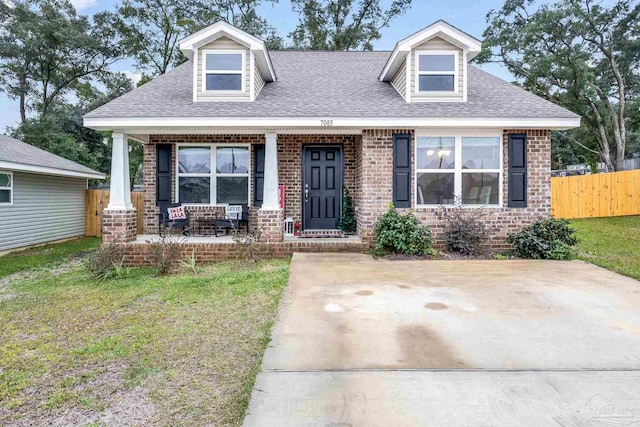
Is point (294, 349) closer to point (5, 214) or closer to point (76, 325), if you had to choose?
point (76, 325)

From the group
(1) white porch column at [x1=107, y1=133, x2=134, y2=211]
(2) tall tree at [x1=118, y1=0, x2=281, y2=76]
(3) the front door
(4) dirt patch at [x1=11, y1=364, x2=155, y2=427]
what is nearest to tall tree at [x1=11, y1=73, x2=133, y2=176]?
(2) tall tree at [x1=118, y1=0, x2=281, y2=76]

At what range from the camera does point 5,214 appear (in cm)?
1026

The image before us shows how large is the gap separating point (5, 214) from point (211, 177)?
6273mm

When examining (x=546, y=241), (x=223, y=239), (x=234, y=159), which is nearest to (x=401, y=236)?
(x=546, y=241)

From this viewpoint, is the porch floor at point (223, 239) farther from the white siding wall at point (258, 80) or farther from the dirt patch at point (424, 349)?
the dirt patch at point (424, 349)

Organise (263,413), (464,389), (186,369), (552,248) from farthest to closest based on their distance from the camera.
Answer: (552,248)
(186,369)
(464,389)
(263,413)

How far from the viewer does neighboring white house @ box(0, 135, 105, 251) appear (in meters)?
10.3

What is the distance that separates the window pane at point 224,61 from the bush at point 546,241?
7400mm

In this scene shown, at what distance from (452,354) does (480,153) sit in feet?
19.9

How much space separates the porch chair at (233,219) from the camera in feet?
27.8

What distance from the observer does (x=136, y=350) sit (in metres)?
3.38

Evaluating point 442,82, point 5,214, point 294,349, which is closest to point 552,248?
point 442,82

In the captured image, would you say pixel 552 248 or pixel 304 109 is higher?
pixel 304 109

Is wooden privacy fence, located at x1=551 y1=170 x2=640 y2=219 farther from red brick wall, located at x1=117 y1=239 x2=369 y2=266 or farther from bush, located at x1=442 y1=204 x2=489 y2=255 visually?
red brick wall, located at x1=117 y1=239 x2=369 y2=266
